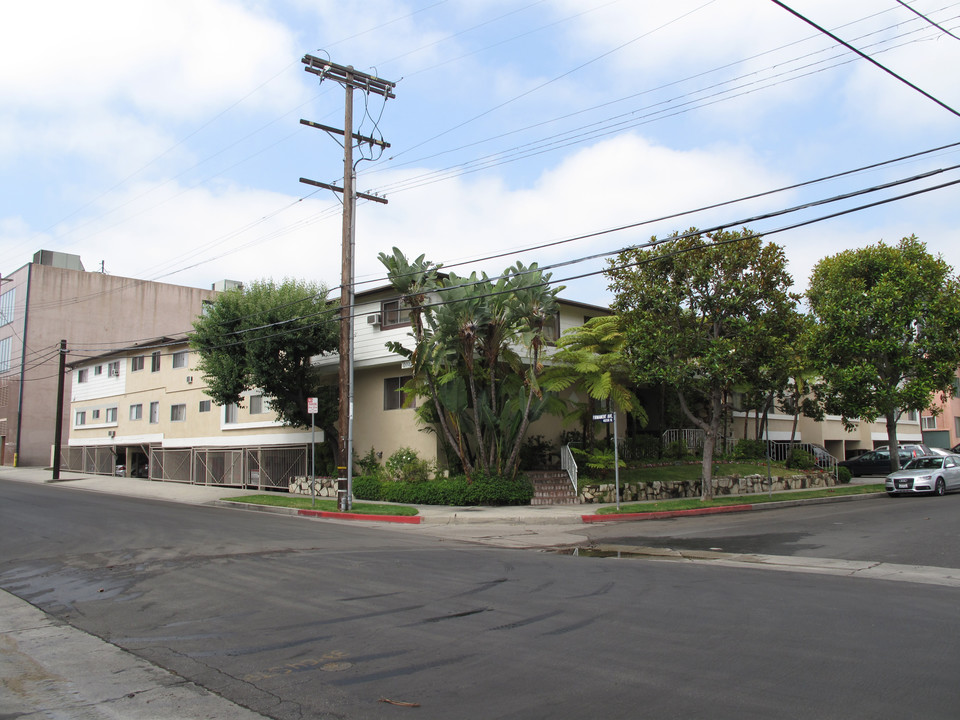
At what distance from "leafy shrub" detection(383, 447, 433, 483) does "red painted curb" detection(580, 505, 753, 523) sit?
23.1 feet

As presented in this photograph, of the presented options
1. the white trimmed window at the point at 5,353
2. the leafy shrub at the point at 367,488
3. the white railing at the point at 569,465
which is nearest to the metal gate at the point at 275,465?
the leafy shrub at the point at 367,488

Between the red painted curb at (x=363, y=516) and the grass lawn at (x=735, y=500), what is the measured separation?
5045mm

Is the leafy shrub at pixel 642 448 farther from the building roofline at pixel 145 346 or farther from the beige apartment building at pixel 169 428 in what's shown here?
the building roofline at pixel 145 346

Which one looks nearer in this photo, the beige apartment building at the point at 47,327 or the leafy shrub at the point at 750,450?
the leafy shrub at the point at 750,450

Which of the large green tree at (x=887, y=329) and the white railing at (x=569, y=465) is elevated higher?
the large green tree at (x=887, y=329)

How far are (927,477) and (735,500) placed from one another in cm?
768

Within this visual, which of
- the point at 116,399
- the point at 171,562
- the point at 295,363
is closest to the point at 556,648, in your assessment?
the point at 171,562

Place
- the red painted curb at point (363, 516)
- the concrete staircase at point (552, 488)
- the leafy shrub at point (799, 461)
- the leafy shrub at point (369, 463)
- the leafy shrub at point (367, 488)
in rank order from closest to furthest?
the red painted curb at point (363, 516) < the concrete staircase at point (552, 488) < the leafy shrub at point (367, 488) < the leafy shrub at point (369, 463) < the leafy shrub at point (799, 461)

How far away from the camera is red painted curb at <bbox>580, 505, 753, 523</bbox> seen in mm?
18812

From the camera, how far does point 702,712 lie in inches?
185

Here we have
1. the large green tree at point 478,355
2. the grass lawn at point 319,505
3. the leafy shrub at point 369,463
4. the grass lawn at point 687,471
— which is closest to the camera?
the grass lawn at point 319,505

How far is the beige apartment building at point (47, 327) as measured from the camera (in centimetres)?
4997

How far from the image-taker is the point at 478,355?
22.2 metres

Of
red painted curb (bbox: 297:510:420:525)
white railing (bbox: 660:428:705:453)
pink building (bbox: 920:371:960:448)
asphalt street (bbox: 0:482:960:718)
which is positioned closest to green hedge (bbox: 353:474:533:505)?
red painted curb (bbox: 297:510:420:525)
